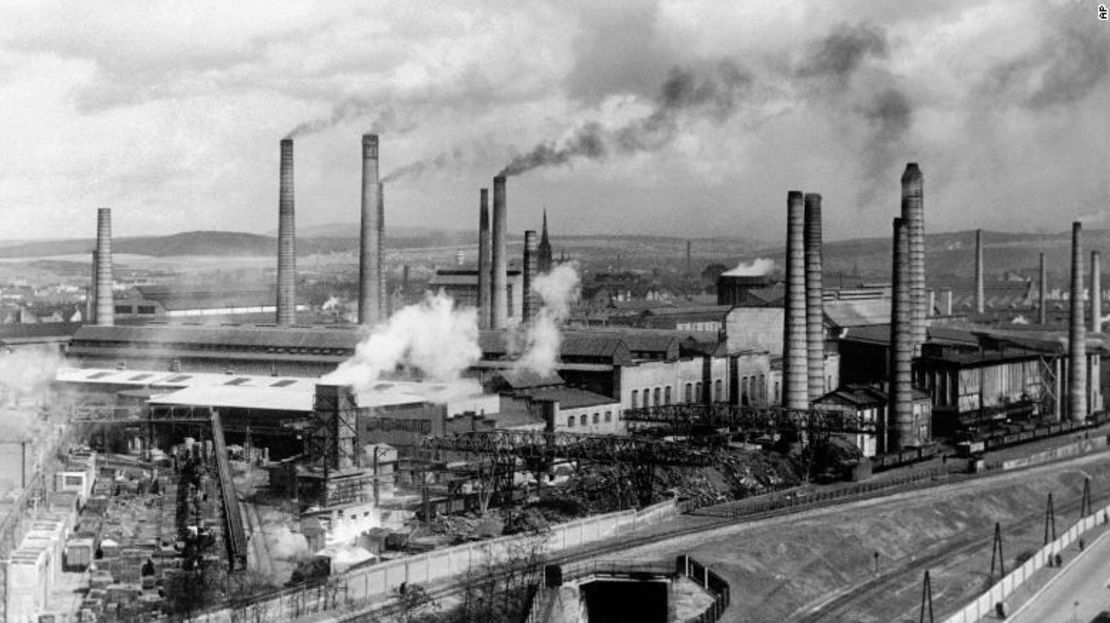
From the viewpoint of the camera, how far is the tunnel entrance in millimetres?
30188

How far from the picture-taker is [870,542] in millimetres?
37469

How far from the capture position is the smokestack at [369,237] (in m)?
64.0

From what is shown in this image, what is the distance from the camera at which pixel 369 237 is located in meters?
64.3

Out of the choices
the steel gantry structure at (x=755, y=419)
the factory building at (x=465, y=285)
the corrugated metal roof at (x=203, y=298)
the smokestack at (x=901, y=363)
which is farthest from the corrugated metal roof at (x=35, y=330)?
the smokestack at (x=901, y=363)

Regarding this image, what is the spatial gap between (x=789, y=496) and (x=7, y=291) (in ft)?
343

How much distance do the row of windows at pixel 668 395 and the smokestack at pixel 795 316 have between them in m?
5.96

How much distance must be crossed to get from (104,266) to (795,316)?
3542 cm

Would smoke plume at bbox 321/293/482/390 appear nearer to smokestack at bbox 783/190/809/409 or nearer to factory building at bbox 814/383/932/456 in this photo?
smokestack at bbox 783/190/809/409

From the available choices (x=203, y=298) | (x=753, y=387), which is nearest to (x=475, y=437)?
(x=753, y=387)

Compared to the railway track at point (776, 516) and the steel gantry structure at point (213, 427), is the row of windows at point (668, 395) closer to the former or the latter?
the railway track at point (776, 516)

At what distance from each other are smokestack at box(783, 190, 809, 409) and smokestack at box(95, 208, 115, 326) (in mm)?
33496

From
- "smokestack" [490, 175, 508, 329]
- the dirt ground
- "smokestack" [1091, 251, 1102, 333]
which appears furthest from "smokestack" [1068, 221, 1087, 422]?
"smokestack" [490, 175, 508, 329]

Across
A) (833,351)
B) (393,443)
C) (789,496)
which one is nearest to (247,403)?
(393,443)

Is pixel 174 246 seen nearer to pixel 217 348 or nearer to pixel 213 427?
pixel 217 348
